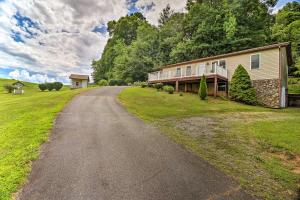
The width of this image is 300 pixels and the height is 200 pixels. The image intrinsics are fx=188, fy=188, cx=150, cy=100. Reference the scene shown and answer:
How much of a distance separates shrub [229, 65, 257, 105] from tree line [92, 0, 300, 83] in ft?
29.7

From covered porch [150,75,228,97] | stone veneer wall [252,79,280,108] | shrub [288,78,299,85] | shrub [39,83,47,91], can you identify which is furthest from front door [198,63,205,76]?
shrub [39,83,47,91]

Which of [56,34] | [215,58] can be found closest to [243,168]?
[215,58]

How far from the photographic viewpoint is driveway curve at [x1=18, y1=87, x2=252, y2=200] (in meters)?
3.93

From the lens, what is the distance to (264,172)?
518cm

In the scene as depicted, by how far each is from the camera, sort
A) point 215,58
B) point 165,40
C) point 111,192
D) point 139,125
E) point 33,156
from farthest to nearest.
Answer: point 165,40 → point 215,58 → point 139,125 → point 33,156 → point 111,192

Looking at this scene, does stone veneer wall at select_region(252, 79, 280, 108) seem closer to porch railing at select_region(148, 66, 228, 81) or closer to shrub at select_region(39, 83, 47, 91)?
porch railing at select_region(148, 66, 228, 81)

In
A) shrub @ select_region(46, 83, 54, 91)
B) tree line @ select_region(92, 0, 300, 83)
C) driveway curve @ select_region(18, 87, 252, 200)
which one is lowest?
driveway curve @ select_region(18, 87, 252, 200)

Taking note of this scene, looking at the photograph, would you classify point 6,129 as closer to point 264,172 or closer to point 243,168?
point 243,168

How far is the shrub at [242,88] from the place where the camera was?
1972cm

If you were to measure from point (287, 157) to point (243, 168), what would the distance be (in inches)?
84.0

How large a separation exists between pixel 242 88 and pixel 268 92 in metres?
2.56

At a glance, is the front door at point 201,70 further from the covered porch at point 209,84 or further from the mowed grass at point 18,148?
the mowed grass at point 18,148

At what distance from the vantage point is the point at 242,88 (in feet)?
65.7

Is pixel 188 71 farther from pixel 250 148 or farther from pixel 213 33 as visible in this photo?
pixel 250 148
